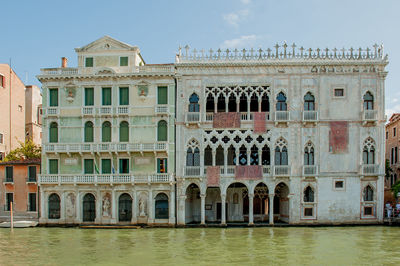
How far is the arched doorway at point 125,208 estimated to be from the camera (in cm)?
3042

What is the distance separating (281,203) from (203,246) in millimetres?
11771

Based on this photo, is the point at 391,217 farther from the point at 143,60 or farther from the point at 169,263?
the point at 143,60

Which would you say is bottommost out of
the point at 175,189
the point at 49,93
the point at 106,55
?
the point at 175,189

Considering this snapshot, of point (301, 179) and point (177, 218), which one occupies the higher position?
point (301, 179)

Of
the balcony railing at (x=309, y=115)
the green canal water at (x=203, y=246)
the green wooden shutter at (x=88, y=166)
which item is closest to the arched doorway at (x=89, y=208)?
the green wooden shutter at (x=88, y=166)

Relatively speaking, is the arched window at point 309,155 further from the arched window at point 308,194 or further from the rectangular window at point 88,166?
the rectangular window at point 88,166

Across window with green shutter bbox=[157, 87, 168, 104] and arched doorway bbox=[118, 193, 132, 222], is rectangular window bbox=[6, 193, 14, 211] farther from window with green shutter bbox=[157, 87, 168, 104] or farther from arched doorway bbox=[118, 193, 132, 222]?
window with green shutter bbox=[157, 87, 168, 104]

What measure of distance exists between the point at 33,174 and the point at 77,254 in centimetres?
1449

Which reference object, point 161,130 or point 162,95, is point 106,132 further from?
point 162,95

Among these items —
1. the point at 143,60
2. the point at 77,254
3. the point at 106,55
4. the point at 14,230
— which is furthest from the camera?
the point at 143,60

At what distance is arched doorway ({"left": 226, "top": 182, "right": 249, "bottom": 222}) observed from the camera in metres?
32.0

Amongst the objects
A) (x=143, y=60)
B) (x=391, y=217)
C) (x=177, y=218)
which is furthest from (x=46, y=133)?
(x=391, y=217)

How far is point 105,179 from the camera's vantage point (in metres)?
30.1

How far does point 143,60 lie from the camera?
33312 millimetres
